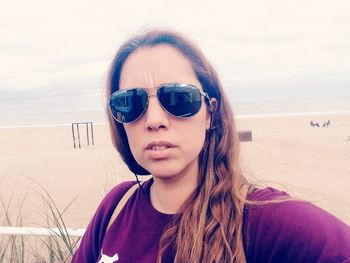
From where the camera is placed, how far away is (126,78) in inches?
72.2

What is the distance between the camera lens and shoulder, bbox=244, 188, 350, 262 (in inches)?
49.2

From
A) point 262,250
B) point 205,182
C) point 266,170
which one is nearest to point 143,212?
point 205,182

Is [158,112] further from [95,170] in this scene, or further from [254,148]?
[254,148]

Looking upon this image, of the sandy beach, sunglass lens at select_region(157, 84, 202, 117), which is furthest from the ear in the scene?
the sandy beach

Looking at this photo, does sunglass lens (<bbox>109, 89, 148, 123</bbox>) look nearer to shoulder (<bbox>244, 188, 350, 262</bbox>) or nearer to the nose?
the nose

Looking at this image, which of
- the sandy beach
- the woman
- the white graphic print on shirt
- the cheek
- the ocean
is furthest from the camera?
the ocean

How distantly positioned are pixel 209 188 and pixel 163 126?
308 mm

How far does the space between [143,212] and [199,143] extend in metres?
0.36

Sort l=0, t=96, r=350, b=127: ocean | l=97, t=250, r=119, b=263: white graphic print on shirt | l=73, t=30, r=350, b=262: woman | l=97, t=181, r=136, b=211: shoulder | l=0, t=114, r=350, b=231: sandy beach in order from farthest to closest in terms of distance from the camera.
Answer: l=0, t=96, r=350, b=127: ocean < l=0, t=114, r=350, b=231: sandy beach < l=97, t=181, r=136, b=211: shoulder < l=97, t=250, r=119, b=263: white graphic print on shirt < l=73, t=30, r=350, b=262: woman

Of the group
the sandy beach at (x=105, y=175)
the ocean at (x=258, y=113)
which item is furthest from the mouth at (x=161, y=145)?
the ocean at (x=258, y=113)

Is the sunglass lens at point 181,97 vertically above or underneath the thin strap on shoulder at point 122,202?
above

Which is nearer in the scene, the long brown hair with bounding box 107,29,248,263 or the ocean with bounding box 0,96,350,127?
the long brown hair with bounding box 107,29,248,263

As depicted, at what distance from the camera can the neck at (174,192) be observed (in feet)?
5.64

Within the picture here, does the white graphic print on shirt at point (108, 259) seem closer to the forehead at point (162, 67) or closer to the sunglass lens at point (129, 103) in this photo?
the sunglass lens at point (129, 103)
